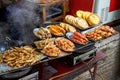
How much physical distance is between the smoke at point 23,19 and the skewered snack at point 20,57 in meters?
0.20

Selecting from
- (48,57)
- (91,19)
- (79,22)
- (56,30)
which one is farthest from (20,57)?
(91,19)

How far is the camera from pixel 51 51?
7.10 feet

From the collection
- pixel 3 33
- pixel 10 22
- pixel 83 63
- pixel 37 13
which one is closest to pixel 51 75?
pixel 83 63

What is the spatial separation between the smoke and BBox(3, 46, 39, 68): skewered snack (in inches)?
8.0

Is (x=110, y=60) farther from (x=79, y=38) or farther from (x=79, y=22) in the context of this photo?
(x=79, y=38)

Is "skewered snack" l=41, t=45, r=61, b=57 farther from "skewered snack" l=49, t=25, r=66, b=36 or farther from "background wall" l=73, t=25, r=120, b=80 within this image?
"background wall" l=73, t=25, r=120, b=80

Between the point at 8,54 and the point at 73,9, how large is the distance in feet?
6.91

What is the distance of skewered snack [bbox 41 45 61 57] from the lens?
2.15 m

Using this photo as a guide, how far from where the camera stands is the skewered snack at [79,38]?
2.40 metres

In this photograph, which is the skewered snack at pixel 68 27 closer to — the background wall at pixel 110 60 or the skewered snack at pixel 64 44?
the skewered snack at pixel 64 44

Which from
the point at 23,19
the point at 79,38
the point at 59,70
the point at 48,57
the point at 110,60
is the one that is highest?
the point at 23,19

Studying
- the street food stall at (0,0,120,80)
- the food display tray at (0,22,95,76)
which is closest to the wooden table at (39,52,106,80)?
the street food stall at (0,0,120,80)

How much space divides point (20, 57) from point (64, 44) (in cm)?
46

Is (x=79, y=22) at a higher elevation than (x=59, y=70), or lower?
higher
